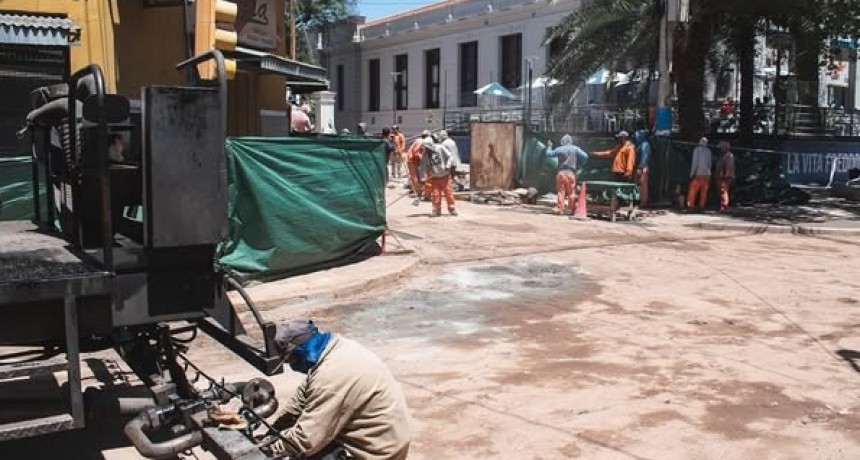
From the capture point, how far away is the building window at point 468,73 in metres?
42.5

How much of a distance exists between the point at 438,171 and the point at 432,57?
98.6 ft

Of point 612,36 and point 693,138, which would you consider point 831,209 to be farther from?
point 612,36

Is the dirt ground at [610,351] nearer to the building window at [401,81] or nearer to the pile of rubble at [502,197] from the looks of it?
the pile of rubble at [502,197]

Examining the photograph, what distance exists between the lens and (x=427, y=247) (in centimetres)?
1280

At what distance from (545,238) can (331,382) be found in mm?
10837

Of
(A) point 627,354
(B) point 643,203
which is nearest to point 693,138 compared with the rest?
(B) point 643,203

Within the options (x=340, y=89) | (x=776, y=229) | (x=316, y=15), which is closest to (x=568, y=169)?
(x=776, y=229)

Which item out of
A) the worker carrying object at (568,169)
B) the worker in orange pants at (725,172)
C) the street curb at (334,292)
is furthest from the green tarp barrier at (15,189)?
the worker in orange pants at (725,172)

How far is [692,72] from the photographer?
2131 cm

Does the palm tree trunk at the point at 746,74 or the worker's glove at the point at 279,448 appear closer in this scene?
the worker's glove at the point at 279,448

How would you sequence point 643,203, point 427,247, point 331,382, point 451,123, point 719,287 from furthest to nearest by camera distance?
point 451,123
point 643,203
point 427,247
point 719,287
point 331,382

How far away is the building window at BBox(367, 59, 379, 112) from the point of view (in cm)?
5025

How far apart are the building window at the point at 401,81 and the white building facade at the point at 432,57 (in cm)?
5

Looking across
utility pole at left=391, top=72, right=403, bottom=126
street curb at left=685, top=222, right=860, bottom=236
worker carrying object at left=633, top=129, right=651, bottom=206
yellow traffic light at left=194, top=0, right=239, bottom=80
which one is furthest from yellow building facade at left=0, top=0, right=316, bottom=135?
utility pole at left=391, top=72, right=403, bottom=126
